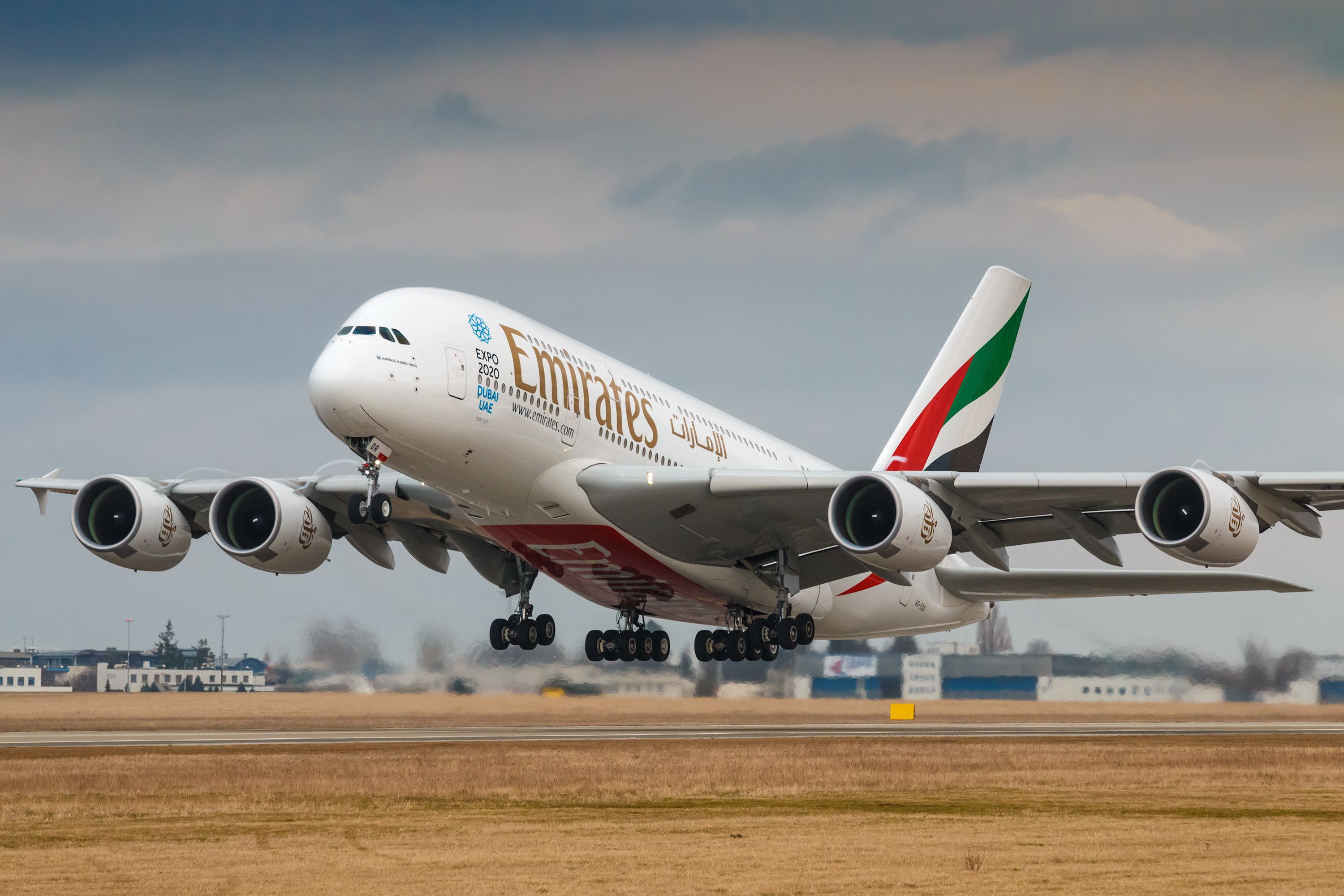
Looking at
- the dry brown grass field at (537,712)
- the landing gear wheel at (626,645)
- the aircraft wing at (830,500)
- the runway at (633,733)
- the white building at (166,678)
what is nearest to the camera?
the aircraft wing at (830,500)

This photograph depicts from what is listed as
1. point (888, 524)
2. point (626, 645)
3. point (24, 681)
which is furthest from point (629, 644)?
point (24, 681)

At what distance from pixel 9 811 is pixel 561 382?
38.8 feet

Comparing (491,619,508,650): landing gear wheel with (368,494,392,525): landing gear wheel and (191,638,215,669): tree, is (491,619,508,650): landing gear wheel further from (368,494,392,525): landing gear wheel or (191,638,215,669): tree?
(191,638,215,669): tree

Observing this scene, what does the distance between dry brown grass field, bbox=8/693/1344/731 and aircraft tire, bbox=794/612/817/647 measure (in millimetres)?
17286

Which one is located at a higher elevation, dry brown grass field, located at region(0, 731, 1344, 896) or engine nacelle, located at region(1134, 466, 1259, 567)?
engine nacelle, located at region(1134, 466, 1259, 567)

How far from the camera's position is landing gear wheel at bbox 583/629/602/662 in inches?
1390

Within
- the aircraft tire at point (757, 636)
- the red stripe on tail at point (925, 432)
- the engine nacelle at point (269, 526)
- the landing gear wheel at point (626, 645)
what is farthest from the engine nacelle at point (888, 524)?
the engine nacelle at point (269, 526)

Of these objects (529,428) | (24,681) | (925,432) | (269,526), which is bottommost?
(24,681)

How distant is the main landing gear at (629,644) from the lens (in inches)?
1393

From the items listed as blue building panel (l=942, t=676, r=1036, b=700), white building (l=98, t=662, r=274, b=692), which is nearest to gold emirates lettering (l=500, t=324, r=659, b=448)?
blue building panel (l=942, t=676, r=1036, b=700)

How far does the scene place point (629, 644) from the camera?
117 ft

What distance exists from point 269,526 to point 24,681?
63259 mm

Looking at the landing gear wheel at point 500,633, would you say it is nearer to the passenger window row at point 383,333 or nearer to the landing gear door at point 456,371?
the landing gear door at point 456,371

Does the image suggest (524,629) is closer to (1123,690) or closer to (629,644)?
(629,644)
